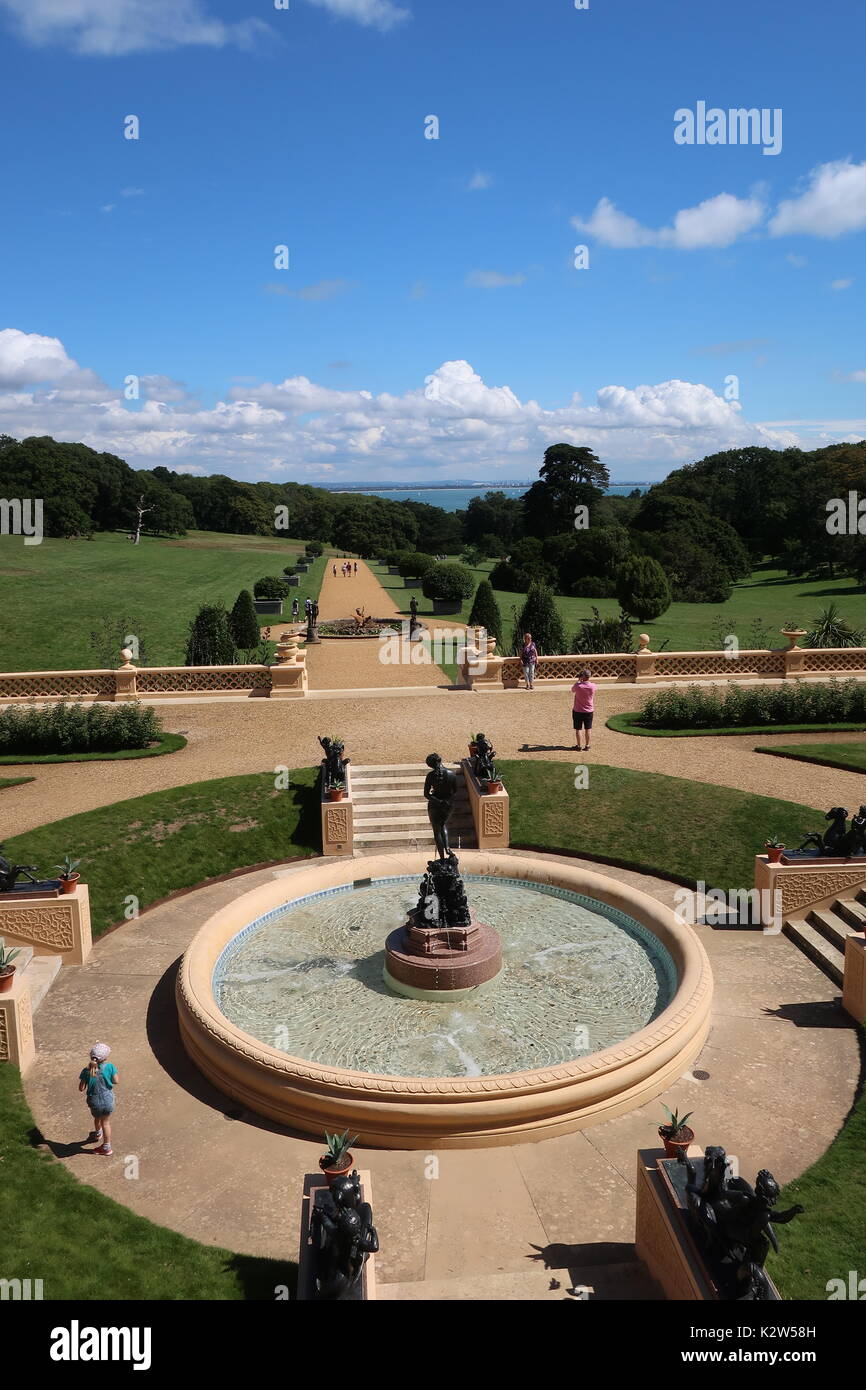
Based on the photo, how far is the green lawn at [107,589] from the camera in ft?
129

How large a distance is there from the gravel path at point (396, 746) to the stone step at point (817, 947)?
502cm

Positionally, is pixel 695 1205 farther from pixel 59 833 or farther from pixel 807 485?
pixel 807 485

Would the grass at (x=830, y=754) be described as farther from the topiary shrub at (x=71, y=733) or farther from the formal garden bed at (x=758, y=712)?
the topiary shrub at (x=71, y=733)

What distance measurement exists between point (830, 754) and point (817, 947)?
972cm

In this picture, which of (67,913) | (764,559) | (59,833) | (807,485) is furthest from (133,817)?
(764,559)

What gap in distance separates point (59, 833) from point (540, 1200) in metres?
12.3

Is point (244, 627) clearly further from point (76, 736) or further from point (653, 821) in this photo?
point (653, 821)

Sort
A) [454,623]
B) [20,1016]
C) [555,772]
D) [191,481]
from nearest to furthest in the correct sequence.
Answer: [20,1016]
[555,772]
[454,623]
[191,481]

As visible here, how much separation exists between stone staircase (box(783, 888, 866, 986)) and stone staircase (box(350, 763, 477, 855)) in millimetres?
6466

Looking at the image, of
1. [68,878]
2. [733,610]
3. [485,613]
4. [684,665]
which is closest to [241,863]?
[68,878]

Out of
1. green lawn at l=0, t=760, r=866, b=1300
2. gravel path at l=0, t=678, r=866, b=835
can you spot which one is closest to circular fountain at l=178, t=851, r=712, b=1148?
green lawn at l=0, t=760, r=866, b=1300

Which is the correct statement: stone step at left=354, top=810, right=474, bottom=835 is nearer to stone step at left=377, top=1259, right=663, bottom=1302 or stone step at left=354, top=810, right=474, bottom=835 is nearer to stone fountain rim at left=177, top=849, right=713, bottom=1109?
stone fountain rim at left=177, top=849, right=713, bottom=1109

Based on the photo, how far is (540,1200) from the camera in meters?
9.15

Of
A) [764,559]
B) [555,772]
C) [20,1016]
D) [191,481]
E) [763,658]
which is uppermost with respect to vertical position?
[191,481]
